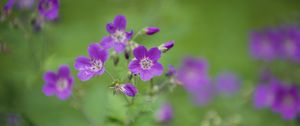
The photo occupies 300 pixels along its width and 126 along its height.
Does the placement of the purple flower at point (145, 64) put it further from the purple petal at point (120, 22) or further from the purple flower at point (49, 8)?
the purple flower at point (49, 8)

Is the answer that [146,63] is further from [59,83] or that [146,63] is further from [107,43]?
[59,83]

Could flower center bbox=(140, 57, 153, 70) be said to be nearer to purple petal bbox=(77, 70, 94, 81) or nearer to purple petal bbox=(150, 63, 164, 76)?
purple petal bbox=(150, 63, 164, 76)

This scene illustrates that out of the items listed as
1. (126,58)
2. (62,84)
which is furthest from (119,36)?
(62,84)

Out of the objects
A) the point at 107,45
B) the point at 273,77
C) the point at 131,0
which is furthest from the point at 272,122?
the point at 107,45

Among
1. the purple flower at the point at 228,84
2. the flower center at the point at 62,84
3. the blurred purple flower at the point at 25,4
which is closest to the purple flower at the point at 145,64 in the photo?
the flower center at the point at 62,84

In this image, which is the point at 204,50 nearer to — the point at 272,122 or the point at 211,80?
the point at 211,80

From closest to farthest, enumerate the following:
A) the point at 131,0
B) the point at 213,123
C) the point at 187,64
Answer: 1. the point at 213,123
2. the point at 187,64
3. the point at 131,0

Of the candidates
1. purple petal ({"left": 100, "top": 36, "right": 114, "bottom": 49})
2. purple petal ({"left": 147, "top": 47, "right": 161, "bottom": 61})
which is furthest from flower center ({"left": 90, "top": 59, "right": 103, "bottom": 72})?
purple petal ({"left": 147, "top": 47, "right": 161, "bottom": 61})
